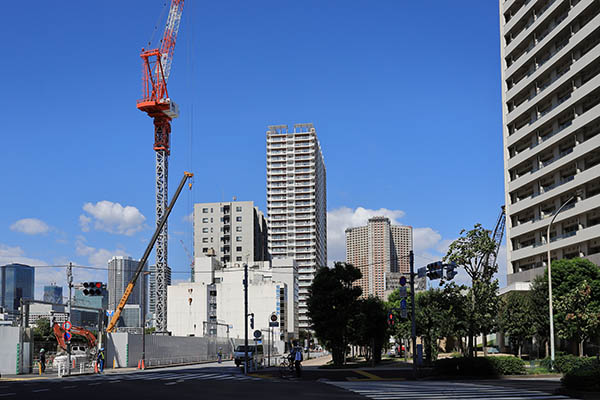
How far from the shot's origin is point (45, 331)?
121 m

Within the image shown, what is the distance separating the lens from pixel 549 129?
249 feet

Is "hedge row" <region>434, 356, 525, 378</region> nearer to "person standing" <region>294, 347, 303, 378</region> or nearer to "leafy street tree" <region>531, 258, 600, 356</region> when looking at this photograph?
"person standing" <region>294, 347, 303, 378</region>

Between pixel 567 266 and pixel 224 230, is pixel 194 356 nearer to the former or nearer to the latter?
pixel 567 266

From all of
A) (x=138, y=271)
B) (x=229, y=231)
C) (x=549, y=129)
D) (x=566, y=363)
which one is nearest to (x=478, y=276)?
(x=566, y=363)

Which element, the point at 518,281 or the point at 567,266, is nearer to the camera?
the point at 567,266

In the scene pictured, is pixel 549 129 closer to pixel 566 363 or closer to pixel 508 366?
pixel 566 363

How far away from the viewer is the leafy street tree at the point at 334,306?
53812 millimetres

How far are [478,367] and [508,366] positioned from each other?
6.94ft

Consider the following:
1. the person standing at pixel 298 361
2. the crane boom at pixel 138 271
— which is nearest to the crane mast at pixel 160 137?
the crane boom at pixel 138 271

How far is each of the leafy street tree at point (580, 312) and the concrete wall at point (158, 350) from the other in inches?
1481

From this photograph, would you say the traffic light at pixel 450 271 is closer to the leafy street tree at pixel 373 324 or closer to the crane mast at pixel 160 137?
the leafy street tree at pixel 373 324

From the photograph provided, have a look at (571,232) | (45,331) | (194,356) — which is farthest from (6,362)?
(45,331)

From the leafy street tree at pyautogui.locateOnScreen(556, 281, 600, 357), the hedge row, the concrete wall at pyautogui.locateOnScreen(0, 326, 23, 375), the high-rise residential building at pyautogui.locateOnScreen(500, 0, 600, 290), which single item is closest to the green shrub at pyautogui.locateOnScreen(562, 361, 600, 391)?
the hedge row

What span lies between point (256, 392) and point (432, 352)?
1517 inches
